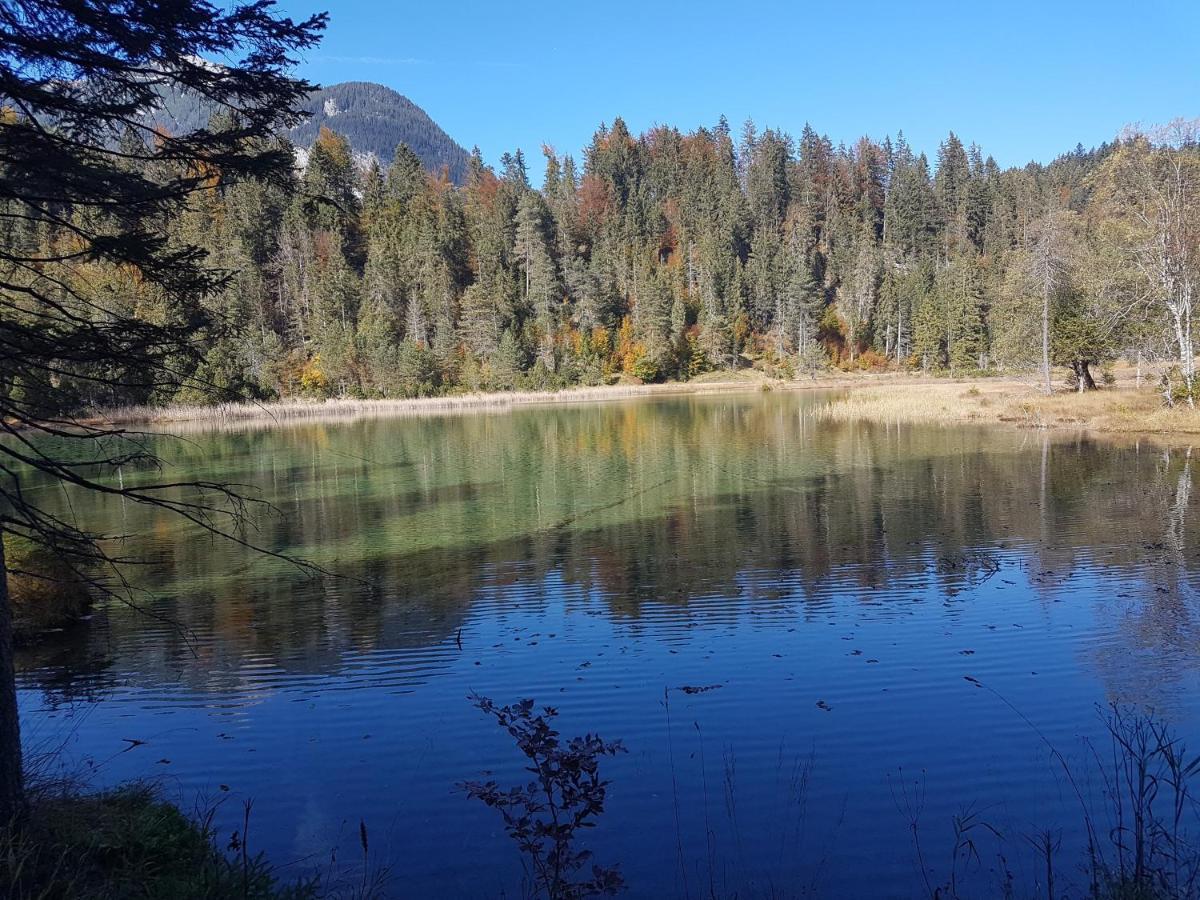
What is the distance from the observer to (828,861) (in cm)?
636

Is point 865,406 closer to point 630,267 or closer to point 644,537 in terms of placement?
point 644,537

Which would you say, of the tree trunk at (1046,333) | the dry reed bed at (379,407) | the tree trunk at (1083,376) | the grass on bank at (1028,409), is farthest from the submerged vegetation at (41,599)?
the tree trunk at (1083,376)

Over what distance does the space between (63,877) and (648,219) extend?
11606 cm

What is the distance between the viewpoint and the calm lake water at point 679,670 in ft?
22.4

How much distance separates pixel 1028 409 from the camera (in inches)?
1609

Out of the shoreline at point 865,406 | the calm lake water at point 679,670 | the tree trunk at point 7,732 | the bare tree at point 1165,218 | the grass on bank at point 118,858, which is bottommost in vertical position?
the calm lake water at point 679,670

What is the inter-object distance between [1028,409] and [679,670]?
36.7 meters

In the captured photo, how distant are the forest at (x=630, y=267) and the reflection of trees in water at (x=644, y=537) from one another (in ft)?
→ 92.8

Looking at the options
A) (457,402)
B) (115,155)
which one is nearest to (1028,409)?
(115,155)

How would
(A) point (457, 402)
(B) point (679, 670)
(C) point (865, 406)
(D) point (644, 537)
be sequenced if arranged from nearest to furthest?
(B) point (679, 670) < (D) point (644, 537) < (C) point (865, 406) < (A) point (457, 402)

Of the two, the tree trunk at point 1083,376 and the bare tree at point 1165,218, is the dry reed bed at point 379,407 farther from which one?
the bare tree at point 1165,218

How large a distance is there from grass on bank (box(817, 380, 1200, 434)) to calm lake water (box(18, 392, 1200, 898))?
12300 mm

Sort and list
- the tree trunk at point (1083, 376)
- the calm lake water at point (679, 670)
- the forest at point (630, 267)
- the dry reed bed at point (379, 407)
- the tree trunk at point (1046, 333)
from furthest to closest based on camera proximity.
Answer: the forest at point (630, 267)
the dry reed bed at point (379, 407)
the tree trunk at point (1083, 376)
the tree trunk at point (1046, 333)
the calm lake water at point (679, 670)

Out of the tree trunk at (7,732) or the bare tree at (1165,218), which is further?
the bare tree at (1165,218)
